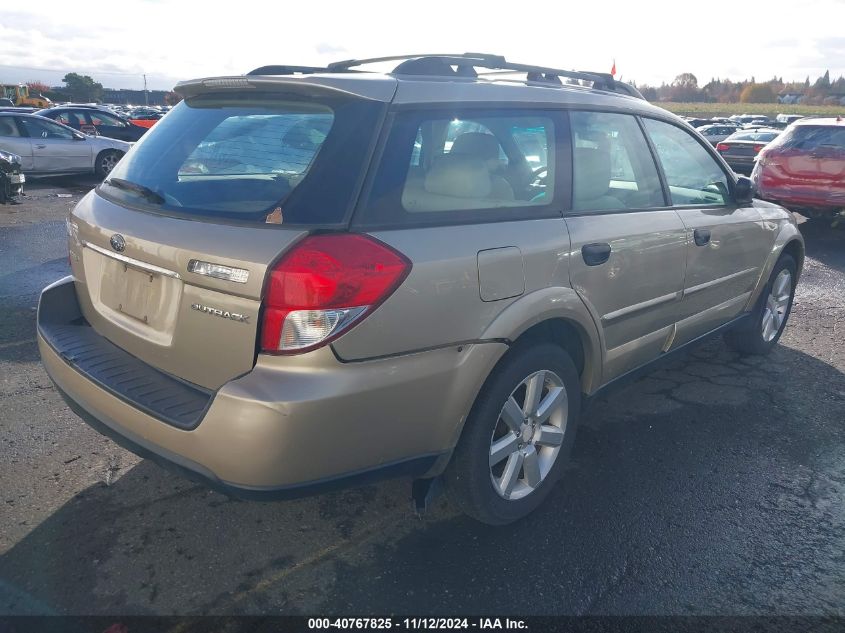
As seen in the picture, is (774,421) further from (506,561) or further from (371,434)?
(371,434)

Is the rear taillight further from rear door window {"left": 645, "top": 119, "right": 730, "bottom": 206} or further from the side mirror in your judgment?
the side mirror

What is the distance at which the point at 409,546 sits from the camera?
2773 mm

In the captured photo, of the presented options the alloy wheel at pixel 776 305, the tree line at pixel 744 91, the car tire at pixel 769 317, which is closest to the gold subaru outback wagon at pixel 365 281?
the car tire at pixel 769 317

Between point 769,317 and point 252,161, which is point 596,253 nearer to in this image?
point 252,161

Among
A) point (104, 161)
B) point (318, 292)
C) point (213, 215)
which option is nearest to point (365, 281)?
point (318, 292)

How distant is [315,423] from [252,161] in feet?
3.66

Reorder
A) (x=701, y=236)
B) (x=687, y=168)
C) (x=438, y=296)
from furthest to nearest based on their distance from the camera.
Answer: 1. (x=687, y=168)
2. (x=701, y=236)
3. (x=438, y=296)

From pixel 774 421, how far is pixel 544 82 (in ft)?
7.86

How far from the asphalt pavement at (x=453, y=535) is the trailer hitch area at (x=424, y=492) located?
9.1 inches

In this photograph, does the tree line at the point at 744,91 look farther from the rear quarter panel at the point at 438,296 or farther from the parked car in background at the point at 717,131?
the rear quarter panel at the point at 438,296

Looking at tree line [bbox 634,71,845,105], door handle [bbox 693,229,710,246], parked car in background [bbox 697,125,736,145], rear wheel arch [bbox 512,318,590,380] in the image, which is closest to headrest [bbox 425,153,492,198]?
rear wheel arch [bbox 512,318,590,380]

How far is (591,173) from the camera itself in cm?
320

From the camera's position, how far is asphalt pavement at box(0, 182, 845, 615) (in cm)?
248

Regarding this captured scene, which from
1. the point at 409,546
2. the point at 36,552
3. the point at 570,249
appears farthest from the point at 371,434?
the point at 36,552
